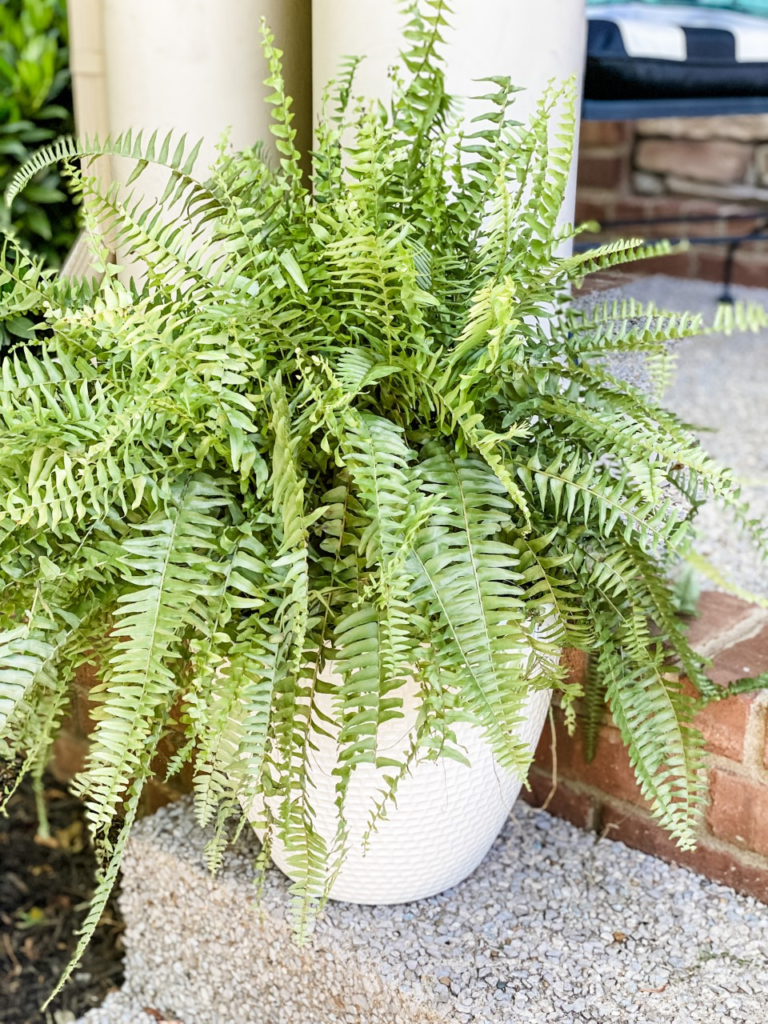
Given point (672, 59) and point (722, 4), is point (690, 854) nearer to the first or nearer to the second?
point (672, 59)

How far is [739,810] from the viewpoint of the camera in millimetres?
1262

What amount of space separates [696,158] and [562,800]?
267cm

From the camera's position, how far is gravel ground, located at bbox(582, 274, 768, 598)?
172 centimetres

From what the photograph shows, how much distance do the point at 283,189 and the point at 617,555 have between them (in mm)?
479

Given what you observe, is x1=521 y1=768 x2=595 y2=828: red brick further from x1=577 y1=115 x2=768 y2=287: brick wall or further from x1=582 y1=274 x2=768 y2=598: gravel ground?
x1=577 y1=115 x2=768 y2=287: brick wall

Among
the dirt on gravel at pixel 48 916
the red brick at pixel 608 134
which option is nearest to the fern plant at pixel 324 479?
the dirt on gravel at pixel 48 916

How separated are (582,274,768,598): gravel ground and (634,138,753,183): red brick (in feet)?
1.13

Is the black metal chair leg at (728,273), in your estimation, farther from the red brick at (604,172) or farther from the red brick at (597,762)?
the red brick at (597,762)

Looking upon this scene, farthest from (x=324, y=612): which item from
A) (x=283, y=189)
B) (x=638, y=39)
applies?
(x=638, y=39)

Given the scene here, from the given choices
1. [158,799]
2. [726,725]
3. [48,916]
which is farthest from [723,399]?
[48,916]

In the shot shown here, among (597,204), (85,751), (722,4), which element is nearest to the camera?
(85,751)

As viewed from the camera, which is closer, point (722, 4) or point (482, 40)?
point (482, 40)

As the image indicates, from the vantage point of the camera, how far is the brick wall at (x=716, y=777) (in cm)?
124

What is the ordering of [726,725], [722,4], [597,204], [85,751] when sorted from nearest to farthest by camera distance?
1. [726,725]
2. [85,751]
3. [722,4]
4. [597,204]
